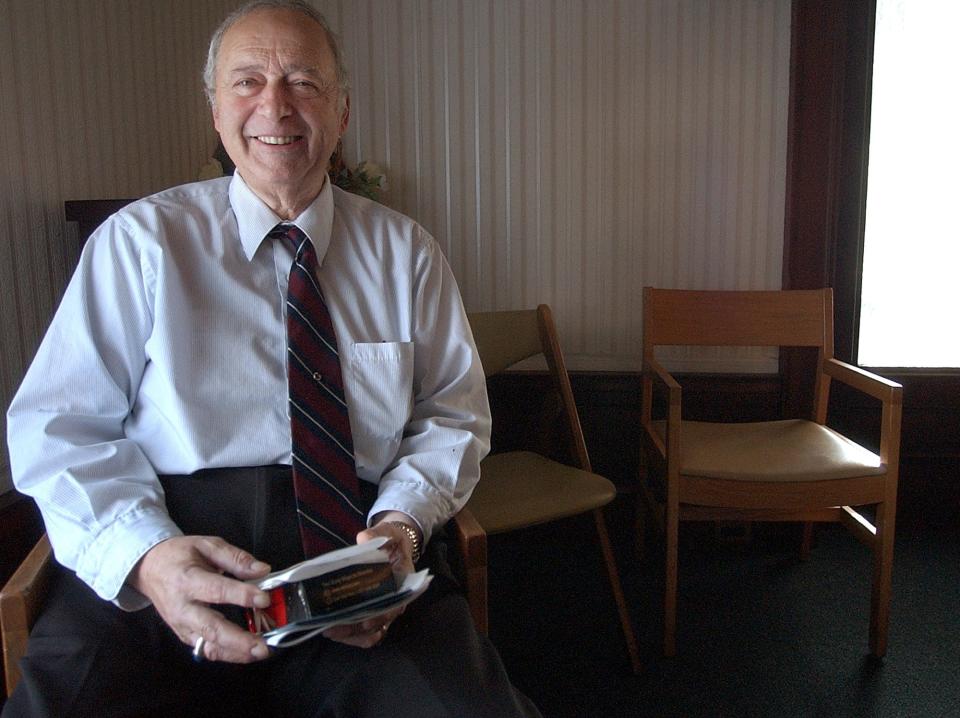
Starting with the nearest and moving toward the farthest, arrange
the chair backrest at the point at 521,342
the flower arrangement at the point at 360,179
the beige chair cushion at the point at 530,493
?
the beige chair cushion at the point at 530,493 → the chair backrest at the point at 521,342 → the flower arrangement at the point at 360,179

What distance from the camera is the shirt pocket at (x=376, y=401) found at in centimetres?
134

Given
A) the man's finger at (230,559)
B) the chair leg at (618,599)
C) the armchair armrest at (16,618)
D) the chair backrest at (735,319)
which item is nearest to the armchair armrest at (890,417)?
the chair backrest at (735,319)

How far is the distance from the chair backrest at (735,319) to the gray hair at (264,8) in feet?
4.32

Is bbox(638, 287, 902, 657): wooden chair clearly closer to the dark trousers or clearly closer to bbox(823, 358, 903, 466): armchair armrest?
bbox(823, 358, 903, 466): armchair armrest

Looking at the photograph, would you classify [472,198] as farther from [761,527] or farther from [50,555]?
[50,555]

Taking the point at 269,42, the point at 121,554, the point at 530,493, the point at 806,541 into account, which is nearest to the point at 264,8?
the point at 269,42

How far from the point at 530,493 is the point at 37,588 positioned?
1.14 metres

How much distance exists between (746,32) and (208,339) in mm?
2198

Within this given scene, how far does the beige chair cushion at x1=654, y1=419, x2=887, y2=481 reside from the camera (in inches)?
80.7

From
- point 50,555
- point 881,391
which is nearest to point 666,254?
point 881,391

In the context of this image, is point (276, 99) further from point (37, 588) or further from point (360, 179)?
point (360, 179)

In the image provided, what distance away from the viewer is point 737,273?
2.83m

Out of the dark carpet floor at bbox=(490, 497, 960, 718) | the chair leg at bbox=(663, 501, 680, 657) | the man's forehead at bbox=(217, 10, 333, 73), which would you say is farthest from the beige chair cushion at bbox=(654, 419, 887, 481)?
the man's forehead at bbox=(217, 10, 333, 73)

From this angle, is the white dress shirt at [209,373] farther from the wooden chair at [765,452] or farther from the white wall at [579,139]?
the white wall at [579,139]
